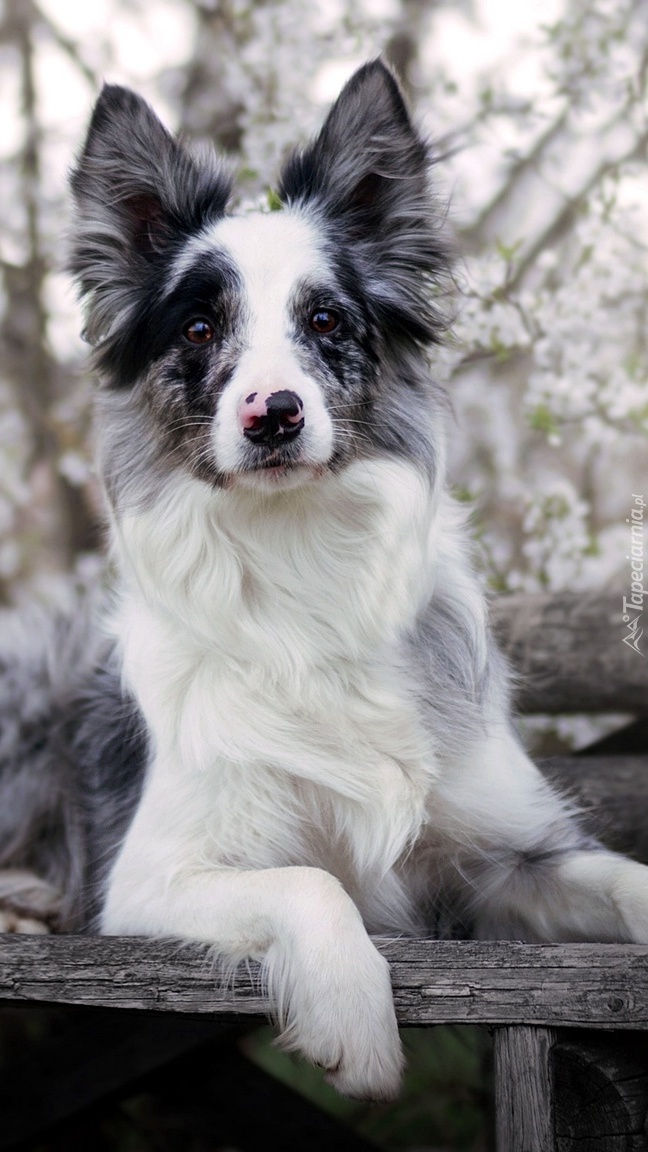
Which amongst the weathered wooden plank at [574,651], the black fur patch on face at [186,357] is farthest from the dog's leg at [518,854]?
the weathered wooden plank at [574,651]

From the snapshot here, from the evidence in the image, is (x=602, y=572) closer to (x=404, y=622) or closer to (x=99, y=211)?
(x=404, y=622)

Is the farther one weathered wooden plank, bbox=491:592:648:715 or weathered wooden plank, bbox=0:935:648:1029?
weathered wooden plank, bbox=491:592:648:715

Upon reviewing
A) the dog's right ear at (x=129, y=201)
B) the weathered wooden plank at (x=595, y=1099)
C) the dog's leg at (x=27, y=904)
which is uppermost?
the dog's right ear at (x=129, y=201)

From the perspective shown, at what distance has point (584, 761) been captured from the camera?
3359mm

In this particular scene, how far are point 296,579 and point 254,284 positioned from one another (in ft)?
1.94

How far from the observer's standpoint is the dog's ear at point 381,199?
2434 millimetres

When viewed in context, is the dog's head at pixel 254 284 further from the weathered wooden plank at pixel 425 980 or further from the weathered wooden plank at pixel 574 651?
the weathered wooden plank at pixel 574 651

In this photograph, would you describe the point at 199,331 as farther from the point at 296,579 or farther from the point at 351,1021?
the point at 351,1021

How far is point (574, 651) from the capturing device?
3502 millimetres

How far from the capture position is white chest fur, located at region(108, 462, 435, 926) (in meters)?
2.16

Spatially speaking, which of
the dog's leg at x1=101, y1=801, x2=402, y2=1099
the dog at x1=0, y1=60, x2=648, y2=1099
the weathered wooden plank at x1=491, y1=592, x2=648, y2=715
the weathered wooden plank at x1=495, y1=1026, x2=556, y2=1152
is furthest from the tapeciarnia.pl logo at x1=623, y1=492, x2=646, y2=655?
the weathered wooden plank at x1=495, y1=1026, x2=556, y2=1152

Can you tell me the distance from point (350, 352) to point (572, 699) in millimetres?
1650

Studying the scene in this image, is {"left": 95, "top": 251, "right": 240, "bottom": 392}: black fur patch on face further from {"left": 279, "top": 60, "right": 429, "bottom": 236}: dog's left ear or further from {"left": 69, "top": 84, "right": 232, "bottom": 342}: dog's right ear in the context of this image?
{"left": 279, "top": 60, "right": 429, "bottom": 236}: dog's left ear

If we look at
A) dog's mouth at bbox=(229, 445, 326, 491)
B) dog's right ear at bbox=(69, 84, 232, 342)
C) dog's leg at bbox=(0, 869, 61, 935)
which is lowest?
dog's leg at bbox=(0, 869, 61, 935)
